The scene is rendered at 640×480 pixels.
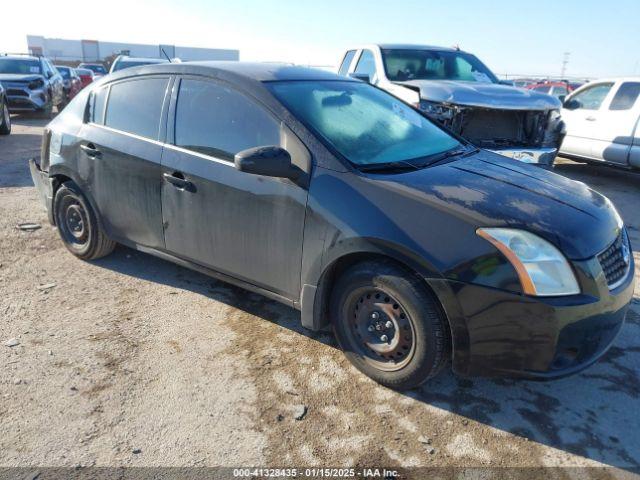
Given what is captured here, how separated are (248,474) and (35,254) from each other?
3.37 metres

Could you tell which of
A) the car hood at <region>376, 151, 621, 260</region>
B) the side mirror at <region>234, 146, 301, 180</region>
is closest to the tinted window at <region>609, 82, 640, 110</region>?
the car hood at <region>376, 151, 621, 260</region>

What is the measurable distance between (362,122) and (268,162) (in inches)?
33.4

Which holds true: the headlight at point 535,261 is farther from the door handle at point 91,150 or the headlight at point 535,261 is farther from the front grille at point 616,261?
the door handle at point 91,150

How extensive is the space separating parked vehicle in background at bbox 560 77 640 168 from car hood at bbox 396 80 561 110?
2.16 meters

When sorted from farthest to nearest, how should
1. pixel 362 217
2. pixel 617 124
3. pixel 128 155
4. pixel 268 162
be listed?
pixel 617 124
pixel 128 155
pixel 268 162
pixel 362 217

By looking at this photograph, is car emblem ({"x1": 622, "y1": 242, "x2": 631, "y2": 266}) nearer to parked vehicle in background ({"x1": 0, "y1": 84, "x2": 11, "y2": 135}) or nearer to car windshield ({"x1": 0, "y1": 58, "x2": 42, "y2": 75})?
parked vehicle in background ({"x1": 0, "y1": 84, "x2": 11, "y2": 135})

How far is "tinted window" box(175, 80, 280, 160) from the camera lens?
10.2 ft

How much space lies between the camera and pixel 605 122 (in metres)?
8.46

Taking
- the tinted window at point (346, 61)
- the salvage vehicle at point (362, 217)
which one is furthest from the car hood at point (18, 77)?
the salvage vehicle at point (362, 217)

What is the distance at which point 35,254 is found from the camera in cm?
461

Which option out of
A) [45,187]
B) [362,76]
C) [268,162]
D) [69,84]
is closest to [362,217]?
[268,162]

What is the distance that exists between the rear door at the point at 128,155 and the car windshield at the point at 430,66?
449 cm

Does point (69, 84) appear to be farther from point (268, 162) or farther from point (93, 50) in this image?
point (93, 50)

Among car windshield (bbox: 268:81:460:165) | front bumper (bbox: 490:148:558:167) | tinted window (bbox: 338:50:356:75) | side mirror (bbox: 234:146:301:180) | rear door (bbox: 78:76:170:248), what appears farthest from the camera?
tinted window (bbox: 338:50:356:75)
